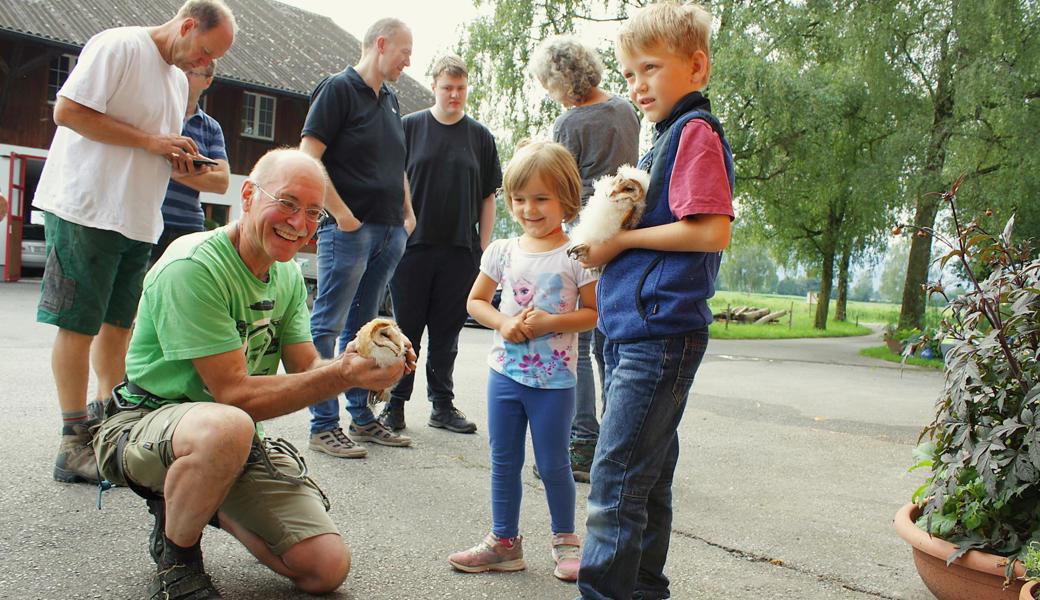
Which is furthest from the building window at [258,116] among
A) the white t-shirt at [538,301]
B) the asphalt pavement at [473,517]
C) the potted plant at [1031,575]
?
the potted plant at [1031,575]

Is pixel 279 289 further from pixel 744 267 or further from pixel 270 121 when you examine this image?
pixel 744 267

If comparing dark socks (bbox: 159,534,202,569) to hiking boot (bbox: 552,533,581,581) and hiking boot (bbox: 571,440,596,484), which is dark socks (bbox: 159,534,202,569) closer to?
hiking boot (bbox: 552,533,581,581)

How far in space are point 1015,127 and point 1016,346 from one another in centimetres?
1407

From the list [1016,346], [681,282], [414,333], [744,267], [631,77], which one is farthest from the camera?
[744,267]

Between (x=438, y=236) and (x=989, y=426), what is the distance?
3.29 metres

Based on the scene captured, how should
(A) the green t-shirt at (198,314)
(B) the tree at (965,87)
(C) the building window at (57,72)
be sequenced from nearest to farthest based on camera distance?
(A) the green t-shirt at (198,314)
(B) the tree at (965,87)
(C) the building window at (57,72)

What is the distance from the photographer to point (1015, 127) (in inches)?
585

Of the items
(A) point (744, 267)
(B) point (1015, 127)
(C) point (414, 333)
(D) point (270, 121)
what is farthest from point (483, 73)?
(A) point (744, 267)

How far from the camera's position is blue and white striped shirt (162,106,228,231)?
4754 mm

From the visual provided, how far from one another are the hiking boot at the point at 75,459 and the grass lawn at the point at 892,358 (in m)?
11.6

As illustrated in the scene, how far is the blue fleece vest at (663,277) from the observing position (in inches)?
96.7

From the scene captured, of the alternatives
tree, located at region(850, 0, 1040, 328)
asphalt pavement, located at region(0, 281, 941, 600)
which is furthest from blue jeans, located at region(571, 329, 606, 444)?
tree, located at region(850, 0, 1040, 328)

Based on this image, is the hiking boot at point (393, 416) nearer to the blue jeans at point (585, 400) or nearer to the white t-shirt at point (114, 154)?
the blue jeans at point (585, 400)

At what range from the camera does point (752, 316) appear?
31.3 meters
